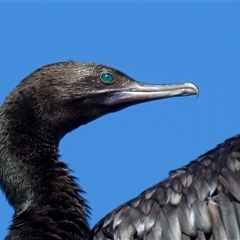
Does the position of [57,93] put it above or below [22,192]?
above

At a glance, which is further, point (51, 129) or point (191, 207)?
point (51, 129)

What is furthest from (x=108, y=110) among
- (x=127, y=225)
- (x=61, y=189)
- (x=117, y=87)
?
(x=127, y=225)

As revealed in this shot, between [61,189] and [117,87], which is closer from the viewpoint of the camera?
[61,189]

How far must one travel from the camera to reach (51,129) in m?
16.3

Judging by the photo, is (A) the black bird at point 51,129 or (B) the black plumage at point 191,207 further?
(A) the black bird at point 51,129

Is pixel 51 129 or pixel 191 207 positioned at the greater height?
pixel 51 129

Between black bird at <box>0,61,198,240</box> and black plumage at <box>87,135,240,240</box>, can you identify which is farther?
black bird at <box>0,61,198,240</box>

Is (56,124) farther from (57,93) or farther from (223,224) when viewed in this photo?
(223,224)

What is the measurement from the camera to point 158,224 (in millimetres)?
14203

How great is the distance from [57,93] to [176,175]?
99.4 inches

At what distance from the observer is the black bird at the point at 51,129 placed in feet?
50.1

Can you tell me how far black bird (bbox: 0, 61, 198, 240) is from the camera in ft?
50.1

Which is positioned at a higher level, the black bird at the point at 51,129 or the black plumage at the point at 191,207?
the black bird at the point at 51,129

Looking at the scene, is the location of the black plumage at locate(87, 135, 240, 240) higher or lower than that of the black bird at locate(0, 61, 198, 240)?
lower
